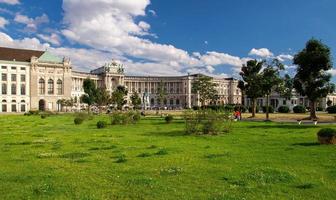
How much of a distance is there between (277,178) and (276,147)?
29.6 feet

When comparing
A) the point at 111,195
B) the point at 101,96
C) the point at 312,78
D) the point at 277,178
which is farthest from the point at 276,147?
the point at 101,96

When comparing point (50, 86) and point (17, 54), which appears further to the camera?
point (50, 86)

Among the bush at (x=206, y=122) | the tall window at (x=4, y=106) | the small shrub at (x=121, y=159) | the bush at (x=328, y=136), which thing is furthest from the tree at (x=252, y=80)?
the tall window at (x=4, y=106)

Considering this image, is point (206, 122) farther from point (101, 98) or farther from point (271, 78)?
point (101, 98)

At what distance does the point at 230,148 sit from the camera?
68.1ft

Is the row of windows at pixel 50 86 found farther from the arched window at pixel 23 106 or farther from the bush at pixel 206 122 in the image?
the bush at pixel 206 122

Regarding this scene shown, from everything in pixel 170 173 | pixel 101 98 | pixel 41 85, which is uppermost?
pixel 41 85

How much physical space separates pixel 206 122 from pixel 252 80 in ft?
127

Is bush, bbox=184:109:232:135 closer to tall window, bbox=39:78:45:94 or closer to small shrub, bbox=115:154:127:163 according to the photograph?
small shrub, bbox=115:154:127:163

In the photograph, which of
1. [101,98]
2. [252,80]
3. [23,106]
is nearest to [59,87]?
[23,106]

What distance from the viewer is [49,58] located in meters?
146

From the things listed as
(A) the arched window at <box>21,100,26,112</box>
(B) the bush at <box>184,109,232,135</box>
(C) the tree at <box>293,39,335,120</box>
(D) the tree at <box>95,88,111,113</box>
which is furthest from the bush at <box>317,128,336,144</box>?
(A) the arched window at <box>21,100,26,112</box>

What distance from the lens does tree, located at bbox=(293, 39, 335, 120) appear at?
4659 cm

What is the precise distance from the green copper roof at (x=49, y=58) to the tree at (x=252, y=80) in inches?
3630
